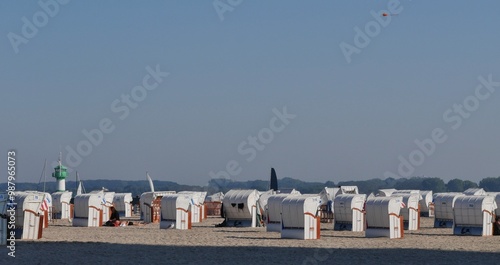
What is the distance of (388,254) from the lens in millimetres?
28812

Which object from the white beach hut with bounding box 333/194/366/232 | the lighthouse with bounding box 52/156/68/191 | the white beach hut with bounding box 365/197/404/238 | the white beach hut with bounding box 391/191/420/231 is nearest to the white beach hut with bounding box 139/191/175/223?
the white beach hut with bounding box 333/194/366/232

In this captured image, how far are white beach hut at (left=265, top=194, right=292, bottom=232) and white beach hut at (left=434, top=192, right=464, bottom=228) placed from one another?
10022mm

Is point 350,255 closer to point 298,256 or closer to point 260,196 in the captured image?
point 298,256

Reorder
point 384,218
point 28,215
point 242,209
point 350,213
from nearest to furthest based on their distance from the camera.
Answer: point 28,215 → point 384,218 → point 350,213 → point 242,209

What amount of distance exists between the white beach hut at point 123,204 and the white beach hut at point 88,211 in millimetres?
15593

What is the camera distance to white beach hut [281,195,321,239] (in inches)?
1400

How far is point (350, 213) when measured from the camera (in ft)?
142

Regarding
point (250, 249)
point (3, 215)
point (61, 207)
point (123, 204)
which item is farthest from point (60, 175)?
point (250, 249)

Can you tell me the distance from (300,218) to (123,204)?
105ft

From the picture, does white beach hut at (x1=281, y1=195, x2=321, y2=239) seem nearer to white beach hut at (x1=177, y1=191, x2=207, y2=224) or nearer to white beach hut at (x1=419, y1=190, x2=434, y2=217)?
white beach hut at (x1=177, y1=191, x2=207, y2=224)

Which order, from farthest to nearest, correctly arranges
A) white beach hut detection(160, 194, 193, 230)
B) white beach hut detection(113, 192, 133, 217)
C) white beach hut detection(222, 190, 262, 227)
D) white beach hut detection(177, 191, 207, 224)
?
white beach hut detection(113, 192, 133, 217) → white beach hut detection(177, 191, 207, 224) → white beach hut detection(222, 190, 262, 227) → white beach hut detection(160, 194, 193, 230)

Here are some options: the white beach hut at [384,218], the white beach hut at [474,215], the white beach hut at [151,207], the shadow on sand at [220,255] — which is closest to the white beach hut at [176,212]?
the white beach hut at [151,207]

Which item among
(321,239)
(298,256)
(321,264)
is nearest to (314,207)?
(321,239)

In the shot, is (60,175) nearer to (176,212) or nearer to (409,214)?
(176,212)
